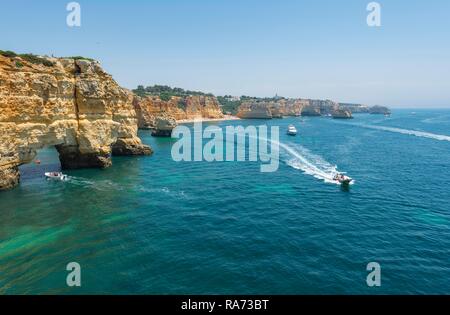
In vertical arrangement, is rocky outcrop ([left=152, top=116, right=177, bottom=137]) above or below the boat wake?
above

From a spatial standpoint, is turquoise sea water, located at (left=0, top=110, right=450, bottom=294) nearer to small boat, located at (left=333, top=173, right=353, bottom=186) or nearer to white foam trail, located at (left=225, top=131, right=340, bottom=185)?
small boat, located at (left=333, top=173, right=353, bottom=186)

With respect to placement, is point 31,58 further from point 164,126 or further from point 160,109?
point 160,109

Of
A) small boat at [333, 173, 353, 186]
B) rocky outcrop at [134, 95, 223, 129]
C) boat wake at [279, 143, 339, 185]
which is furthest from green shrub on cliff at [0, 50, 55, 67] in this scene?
rocky outcrop at [134, 95, 223, 129]

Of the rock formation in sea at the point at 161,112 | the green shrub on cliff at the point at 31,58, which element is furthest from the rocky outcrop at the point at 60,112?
the rock formation in sea at the point at 161,112

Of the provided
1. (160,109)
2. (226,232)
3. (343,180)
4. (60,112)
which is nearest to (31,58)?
(60,112)

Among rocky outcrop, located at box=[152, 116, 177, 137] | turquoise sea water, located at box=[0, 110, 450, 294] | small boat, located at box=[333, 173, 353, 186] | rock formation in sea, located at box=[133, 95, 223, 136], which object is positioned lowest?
turquoise sea water, located at box=[0, 110, 450, 294]

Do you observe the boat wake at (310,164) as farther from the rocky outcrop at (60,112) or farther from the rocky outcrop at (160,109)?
the rocky outcrop at (160,109)
